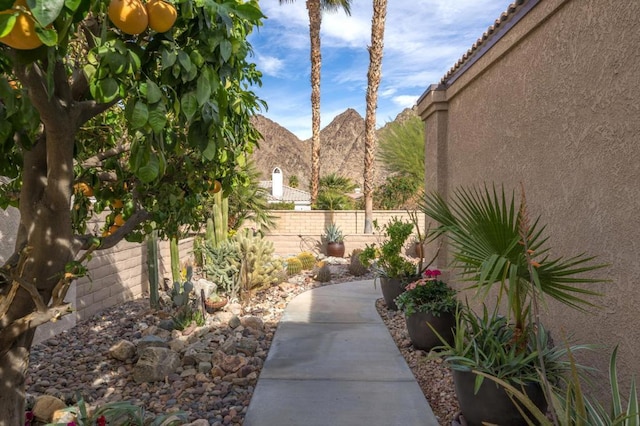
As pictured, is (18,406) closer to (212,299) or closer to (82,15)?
(82,15)

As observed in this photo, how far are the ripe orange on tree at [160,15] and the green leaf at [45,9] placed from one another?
493mm

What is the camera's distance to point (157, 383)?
463 centimetres

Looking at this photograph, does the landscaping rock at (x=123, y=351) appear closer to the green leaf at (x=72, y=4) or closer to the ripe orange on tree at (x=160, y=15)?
the ripe orange on tree at (x=160, y=15)

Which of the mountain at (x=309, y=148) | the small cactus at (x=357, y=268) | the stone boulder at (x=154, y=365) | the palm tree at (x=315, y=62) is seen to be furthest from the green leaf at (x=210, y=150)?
the mountain at (x=309, y=148)

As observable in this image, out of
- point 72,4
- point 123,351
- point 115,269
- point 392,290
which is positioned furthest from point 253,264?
point 72,4

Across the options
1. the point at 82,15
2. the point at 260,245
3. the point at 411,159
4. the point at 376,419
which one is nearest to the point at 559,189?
the point at 376,419

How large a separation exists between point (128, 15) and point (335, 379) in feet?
13.6

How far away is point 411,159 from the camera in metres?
28.4

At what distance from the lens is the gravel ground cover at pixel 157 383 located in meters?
4.15

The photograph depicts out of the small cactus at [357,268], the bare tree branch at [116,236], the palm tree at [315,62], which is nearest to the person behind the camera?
the bare tree branch at [116,236]

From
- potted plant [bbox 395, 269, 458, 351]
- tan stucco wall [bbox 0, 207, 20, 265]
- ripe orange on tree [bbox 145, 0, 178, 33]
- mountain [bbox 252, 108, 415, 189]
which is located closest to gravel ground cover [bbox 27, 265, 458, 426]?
potted plant [bbox 395, 269, 458, 351]

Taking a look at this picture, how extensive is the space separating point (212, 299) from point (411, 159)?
2252cm

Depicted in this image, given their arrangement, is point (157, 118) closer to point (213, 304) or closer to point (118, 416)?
point (118, 416)

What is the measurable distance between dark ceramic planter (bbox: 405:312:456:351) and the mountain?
352 feet
